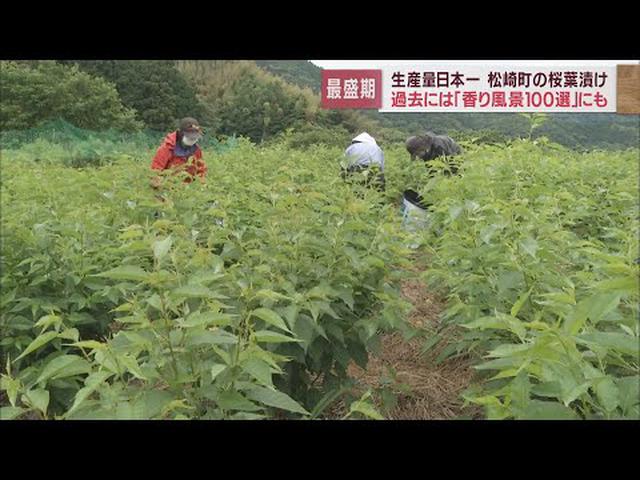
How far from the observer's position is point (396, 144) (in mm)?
9289

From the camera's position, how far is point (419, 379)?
9.66 feet

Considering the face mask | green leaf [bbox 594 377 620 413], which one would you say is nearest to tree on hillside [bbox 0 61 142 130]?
the face mask

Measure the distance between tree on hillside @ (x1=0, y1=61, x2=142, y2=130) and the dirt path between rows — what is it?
1665mm

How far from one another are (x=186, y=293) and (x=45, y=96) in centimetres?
156

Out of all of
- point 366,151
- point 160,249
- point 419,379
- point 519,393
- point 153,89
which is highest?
point 153,89

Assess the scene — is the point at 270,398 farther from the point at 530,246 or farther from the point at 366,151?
the point at 366,151

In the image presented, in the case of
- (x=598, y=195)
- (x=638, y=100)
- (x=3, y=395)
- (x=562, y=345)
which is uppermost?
(x=638, y=100)

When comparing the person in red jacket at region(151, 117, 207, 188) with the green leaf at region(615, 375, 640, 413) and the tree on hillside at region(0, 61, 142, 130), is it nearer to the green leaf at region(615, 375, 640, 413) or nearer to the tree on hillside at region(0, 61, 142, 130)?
the tree on hillside at region(0, 61, 142, 130)

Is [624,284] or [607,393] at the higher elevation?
[624,284]

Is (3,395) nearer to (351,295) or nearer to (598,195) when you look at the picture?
(351,295)

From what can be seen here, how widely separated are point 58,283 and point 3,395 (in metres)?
0.56

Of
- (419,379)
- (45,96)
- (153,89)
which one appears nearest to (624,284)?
(419,379)

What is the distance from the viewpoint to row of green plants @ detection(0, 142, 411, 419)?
127 centimetres
